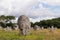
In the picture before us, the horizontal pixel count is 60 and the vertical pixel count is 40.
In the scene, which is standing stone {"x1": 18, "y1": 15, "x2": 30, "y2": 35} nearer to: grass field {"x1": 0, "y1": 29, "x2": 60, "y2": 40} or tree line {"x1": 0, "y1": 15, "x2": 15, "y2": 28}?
grass field {"x1": 0, "y1": 29, "x2": 60, "y2": 40}

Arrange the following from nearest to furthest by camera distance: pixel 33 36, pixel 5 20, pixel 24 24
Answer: pixel 33 36
pixel 24 24
pixel 5 20

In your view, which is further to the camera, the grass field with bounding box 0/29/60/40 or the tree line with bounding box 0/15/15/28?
the tree line with bounding box 0/15/15/28

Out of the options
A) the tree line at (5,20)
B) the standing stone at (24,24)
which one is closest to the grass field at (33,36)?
the standing stone at (24,24)

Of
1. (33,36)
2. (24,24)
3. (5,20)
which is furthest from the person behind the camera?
(5,20)

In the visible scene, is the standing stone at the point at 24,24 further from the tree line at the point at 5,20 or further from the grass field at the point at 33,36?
the tree line at the point at 5,20

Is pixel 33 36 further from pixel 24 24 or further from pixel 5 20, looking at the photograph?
pixel 5 20

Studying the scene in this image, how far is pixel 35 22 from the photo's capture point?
100125 millimetres

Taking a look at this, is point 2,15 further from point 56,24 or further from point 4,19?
point 56,24

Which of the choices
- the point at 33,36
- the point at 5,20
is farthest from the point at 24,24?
the point at 5,20

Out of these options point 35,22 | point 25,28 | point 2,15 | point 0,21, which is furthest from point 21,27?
point 35,22

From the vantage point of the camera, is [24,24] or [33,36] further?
[24,24]

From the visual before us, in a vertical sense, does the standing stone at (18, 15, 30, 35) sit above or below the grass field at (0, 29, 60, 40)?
above

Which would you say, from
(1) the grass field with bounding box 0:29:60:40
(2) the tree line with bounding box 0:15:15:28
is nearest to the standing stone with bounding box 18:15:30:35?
(1) the grass field with bounding box 0:29:60:40

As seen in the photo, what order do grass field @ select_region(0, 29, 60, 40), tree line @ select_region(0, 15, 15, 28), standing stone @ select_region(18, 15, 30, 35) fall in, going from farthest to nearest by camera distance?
tree line @ select_region(0, 15, 15, 28)
standing stone @ select_region(18, 15, 30, 35)
grass field @ select_region(0, 29, 60, 40)
